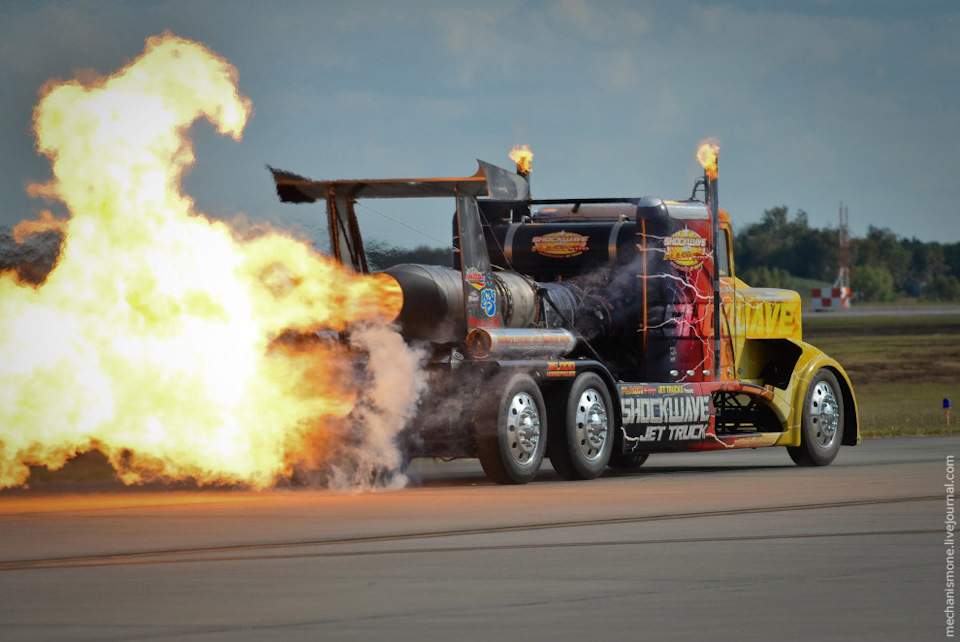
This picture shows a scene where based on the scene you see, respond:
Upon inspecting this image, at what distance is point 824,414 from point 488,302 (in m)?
6.19

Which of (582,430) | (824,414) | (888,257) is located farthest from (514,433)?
(888,257)

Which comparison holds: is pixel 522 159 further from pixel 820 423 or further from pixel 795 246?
pixel 795 246

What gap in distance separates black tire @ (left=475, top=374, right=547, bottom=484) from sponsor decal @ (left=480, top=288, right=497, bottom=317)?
0.81 meters

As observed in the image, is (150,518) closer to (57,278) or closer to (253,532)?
(253,532)

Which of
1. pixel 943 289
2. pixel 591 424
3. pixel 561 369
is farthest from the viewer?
pixel 943 289

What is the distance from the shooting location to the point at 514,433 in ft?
66.5

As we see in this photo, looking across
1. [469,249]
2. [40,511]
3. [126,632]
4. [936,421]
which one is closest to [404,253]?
[469,249]

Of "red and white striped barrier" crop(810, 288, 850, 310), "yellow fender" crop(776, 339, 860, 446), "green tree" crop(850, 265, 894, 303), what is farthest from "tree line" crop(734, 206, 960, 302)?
"yellow fender" crop(776, 339, 860, 446)

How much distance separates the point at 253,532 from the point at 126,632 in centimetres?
512

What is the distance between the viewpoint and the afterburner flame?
1933cm

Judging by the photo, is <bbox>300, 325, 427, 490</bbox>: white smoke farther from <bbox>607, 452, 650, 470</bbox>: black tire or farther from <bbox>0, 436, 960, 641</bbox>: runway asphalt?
<bbox>607, 452, 650, 470</bbox>: black tire

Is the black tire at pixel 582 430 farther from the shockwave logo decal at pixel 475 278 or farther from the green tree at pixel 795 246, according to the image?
the green tree at pixel 795 246

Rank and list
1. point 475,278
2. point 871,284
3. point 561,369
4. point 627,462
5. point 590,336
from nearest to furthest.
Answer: point 475,278 < point 561,369 < point 590,336 < point 627,462 < point 871,284

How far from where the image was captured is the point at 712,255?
23656mm
